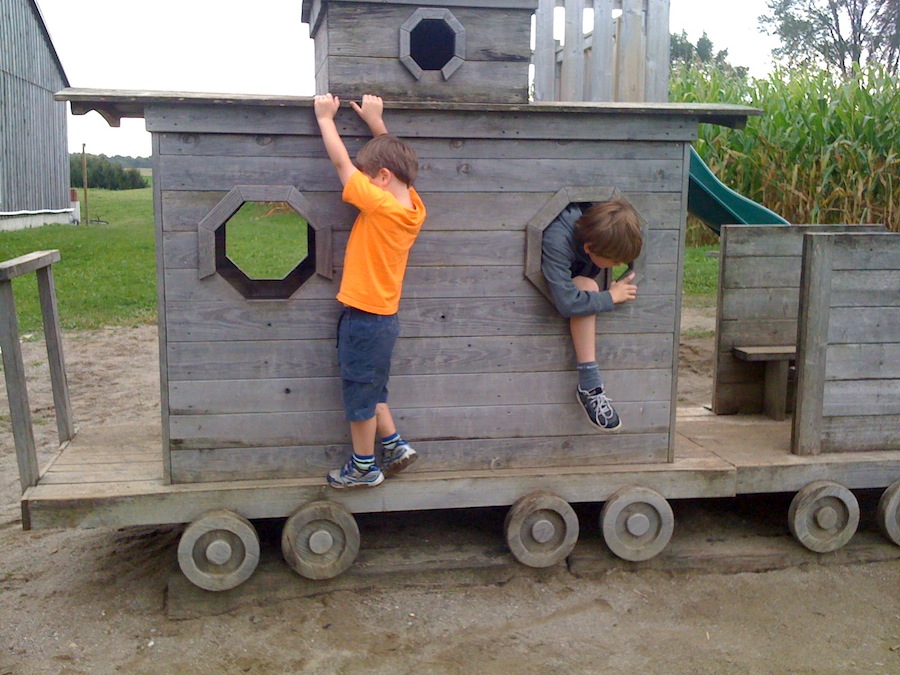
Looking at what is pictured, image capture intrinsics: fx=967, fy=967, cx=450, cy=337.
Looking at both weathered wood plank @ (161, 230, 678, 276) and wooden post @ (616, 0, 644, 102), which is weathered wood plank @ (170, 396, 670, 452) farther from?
wooden post @ (616, 0, 644, 102)

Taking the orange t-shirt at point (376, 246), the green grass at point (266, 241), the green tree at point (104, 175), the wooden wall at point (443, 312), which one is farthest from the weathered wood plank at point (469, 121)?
the green tree at point (104, 175)

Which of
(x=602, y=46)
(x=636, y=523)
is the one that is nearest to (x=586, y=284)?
(x=636, y=523)

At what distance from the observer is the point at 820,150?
38.6 feet

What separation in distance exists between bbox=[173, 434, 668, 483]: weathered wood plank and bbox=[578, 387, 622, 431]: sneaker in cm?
18

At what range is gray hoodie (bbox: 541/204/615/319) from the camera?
3.94 meters

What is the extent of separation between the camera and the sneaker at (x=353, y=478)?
3846mm

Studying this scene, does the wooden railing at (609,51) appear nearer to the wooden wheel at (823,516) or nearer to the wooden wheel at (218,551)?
the wooden wheel at (823,516)

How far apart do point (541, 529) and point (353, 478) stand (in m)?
0.81

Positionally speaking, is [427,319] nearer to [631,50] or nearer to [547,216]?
[547,216]

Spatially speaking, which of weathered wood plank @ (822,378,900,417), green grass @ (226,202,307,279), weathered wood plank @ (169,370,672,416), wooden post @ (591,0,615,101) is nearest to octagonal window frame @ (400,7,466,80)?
weathered wood plank @ (169,370,672,416)

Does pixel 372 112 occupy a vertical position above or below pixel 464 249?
above

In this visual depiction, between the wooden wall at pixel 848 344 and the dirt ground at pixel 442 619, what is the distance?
2.05 feet

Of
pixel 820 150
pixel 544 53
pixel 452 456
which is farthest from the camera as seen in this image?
pixel 820 150

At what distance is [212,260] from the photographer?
12.3ft
